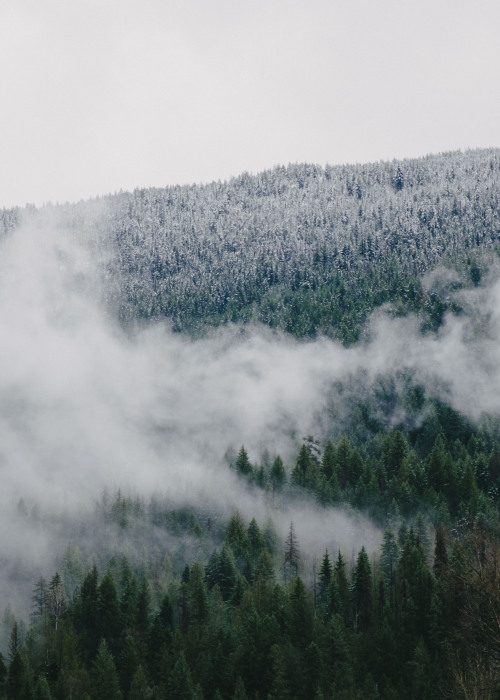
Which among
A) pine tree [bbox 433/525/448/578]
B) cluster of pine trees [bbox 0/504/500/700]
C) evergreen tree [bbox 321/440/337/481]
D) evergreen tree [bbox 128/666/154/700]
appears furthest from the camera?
evergreen tree [bbox 321/440/337/481]

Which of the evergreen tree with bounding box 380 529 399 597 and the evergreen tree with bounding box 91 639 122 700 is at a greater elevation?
the evergreen tree with bounding box 380 529 399 597

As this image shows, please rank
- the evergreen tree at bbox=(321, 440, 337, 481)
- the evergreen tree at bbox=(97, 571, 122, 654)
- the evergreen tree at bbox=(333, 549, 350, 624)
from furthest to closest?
the evergreen tree at bbox=(321, 440, 337, 481) < the evergreen tree at bbox=(97, 571, 122, 654) < the evergreen tree at bbox=(333, 549, 350, 624)

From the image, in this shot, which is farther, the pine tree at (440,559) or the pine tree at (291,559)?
the pine tree at (291,559)

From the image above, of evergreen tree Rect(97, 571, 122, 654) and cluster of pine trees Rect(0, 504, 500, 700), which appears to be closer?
cluster of pine trees Rect(0, 504, 500, 700)

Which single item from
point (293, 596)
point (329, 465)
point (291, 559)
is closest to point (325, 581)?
point (293, 596)

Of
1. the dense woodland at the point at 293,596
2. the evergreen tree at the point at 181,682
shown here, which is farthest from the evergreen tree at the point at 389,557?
the evergreen tree at the point at 181,682

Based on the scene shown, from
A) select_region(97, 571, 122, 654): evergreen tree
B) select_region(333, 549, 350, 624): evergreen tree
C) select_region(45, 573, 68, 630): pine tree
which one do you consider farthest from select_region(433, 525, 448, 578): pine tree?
select_region(45, 573, 68, 630): pine tree

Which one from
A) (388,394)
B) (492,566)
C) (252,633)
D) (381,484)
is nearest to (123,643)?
Answer: (252,633)

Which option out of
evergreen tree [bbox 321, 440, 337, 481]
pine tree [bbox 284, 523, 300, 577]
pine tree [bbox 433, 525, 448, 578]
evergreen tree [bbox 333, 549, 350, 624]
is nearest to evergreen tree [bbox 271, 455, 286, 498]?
evergreen tree [bbox 321, 440, 337, 481]

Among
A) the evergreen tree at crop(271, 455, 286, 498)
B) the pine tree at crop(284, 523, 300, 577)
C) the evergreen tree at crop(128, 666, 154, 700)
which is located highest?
the evergreen tree at crop(271, 455, 286, 498)

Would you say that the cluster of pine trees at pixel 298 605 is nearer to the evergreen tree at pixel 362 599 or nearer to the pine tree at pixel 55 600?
the evergreen tree at pixel 362 599

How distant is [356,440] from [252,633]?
98.3m

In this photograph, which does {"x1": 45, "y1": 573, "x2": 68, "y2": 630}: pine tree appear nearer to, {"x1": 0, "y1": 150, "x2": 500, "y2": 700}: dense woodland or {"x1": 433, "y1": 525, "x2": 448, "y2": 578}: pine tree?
{"x1": 0, "y1": 150, "x2": 500, "y2": 700}: dense woodland

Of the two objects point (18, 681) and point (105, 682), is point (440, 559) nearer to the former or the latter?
point (105, 682)
